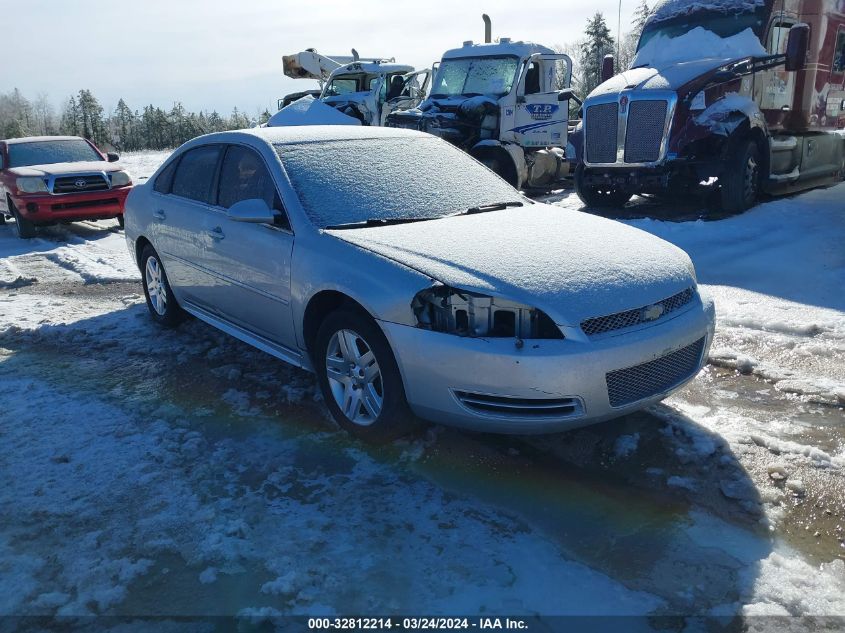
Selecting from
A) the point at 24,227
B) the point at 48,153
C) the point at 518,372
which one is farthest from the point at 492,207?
the point at 48,153

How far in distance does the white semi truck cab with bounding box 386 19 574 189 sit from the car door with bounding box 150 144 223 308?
761 centimetres

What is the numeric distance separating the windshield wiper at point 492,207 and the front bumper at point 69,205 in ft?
27.7

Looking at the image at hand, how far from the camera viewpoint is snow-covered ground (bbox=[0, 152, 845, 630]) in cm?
263

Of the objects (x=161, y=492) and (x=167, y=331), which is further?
(x=167, y=331)

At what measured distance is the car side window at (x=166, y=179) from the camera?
18.6 feet

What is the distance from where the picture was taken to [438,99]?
44.2 feet

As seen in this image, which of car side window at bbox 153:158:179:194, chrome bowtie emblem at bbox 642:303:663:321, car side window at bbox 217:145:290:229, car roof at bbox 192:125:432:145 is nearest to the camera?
chrome bowtie emblem at bbox 642:303:663:321

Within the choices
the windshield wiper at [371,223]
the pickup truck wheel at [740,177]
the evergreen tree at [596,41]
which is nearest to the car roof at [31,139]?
the windshield wiper at [371,223]

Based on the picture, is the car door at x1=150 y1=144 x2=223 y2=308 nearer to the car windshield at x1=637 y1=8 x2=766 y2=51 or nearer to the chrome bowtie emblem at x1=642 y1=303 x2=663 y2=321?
the chrome bowtie emblem at x1=642 y1=303 x2=663 y2=321

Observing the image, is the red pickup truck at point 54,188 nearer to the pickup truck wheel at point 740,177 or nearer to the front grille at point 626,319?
the pickup truck wheel at point 740,177

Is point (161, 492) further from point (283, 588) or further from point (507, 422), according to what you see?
point (507, 422)

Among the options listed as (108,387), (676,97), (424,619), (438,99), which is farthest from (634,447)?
(438,99)

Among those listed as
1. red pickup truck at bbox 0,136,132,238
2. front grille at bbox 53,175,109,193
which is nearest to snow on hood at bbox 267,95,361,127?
red pickup truck at bbox 0,136,132,238

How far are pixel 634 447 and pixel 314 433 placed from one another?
174 centimetres
